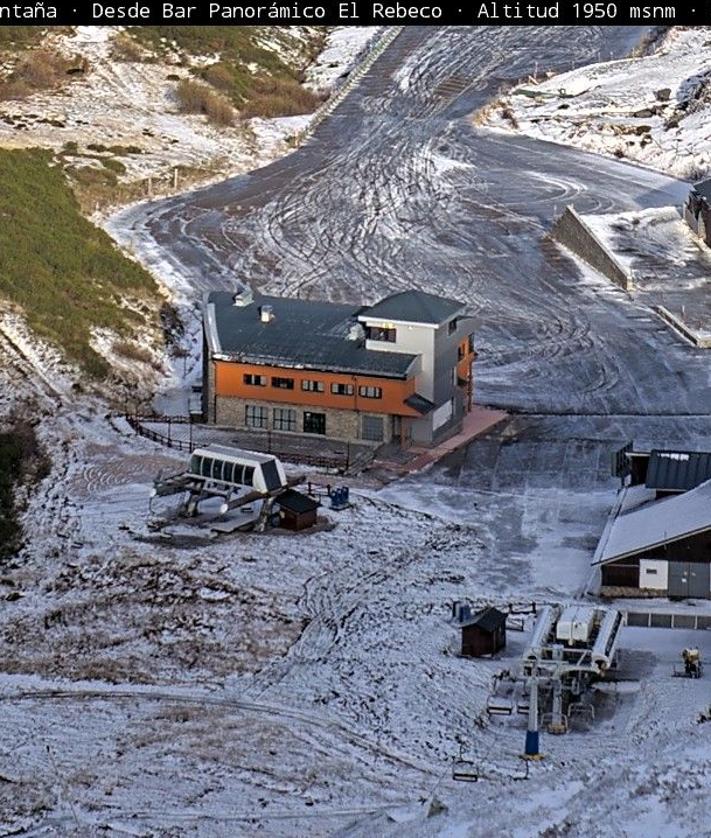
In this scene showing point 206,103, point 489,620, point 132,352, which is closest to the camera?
point 489,620

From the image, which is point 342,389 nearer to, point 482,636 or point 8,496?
point 8,496

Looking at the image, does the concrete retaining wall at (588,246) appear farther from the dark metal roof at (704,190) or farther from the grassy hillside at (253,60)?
the grassy hillside at (253,60)

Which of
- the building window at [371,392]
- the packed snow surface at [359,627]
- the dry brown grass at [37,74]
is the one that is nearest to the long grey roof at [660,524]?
the packed snow surface at [359,627]

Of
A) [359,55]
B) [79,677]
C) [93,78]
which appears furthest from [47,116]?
[79,677]

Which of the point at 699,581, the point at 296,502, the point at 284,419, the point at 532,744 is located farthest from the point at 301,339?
the point at 532,744

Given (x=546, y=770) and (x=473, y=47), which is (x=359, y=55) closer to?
(x=473, y=47)

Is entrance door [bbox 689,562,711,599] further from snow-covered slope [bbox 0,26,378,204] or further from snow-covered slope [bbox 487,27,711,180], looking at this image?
snow-covered slope [bbox 487,27,711,180]
